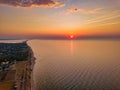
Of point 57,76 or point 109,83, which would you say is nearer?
point 109,83

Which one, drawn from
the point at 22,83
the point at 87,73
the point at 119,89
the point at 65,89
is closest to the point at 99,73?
the point at 87,73

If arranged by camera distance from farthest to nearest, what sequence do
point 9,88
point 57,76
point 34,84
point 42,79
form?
1. point 57,76
2. point 42,79
3. point 34,84
4. point 9,88

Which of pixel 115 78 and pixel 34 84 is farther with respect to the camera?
pixel 115 78

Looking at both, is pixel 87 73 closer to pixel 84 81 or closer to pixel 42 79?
pixel 84 81

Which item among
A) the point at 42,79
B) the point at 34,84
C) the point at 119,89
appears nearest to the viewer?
the point at 119,89

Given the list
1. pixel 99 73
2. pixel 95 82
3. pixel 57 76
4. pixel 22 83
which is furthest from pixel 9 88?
pixel 99 73

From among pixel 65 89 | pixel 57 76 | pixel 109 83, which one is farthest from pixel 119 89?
pixel 57 76

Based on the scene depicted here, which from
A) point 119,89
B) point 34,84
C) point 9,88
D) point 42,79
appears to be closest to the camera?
point 9,88

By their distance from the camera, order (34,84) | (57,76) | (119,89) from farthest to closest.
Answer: (57,76) < (34,84) < (119,89)

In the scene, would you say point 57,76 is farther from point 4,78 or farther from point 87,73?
point 4,78
